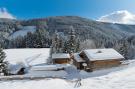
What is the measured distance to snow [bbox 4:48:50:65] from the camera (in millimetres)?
58156

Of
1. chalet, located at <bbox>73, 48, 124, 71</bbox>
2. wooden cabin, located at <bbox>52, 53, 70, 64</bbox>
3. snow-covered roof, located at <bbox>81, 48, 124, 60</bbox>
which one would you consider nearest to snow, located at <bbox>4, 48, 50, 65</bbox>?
wooden cabin, located at <bbox>52, 53, 70, 64</bbox>

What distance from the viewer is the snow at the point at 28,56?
58.2 metres

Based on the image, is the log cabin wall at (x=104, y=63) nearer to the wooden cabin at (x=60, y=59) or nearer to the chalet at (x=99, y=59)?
the chalet at (x=99, y=59)

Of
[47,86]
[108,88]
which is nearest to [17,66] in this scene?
[47,86]

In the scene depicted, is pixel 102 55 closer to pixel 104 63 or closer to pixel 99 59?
pixel 104 63

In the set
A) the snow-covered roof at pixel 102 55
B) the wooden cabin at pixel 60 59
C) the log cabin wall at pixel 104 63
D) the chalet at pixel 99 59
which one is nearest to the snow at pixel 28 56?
the wooden cabin at pixel 60 59

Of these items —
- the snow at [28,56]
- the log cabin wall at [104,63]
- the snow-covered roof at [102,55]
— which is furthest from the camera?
the snow at [28,56]

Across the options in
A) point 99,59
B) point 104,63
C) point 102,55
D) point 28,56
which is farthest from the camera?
point 28,56

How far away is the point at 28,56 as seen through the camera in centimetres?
6200

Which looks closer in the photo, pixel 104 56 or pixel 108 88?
pixel 108 88

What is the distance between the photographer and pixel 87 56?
4891 centimetres

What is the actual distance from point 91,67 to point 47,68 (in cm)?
1069

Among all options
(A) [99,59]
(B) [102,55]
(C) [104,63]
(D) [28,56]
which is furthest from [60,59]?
(C) [104,63]

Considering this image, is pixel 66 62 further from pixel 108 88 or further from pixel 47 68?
pixel 108 88
